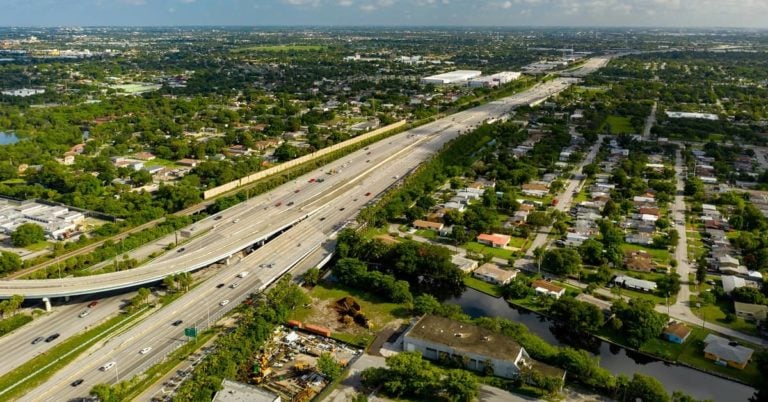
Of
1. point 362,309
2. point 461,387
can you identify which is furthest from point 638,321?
point 362,309

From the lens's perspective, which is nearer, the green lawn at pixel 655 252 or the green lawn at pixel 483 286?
the green lawn at pixel 483 286

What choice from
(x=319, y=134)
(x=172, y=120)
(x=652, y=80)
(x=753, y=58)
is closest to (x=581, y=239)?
(x=319, y=134)

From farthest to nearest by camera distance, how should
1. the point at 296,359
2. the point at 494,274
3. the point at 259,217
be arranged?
the point at 259,217, the point at 494,274, the point at 296,359

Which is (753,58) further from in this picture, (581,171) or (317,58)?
(581,171)

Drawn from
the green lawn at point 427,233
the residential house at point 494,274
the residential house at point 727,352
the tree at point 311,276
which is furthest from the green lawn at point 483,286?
the residential house at point 727,352

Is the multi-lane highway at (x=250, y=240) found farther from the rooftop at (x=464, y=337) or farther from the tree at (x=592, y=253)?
the tree at (x=592, y=253)

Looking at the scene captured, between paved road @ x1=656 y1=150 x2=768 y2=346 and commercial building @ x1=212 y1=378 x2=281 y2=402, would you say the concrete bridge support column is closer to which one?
commercial building @ x1=212 y1=378 x2=281 y2=402

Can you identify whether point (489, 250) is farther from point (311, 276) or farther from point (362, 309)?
point (311, 276)
